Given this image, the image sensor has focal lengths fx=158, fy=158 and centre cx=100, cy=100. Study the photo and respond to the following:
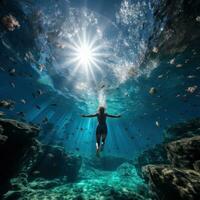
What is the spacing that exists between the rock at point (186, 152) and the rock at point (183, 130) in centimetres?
819

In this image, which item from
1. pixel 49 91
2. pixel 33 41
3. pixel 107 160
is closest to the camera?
pixel 33 41

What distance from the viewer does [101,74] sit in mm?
22922

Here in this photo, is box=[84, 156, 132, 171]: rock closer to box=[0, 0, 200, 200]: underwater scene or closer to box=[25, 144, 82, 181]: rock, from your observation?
box=[0, 0, 200, 200]: underwater scene

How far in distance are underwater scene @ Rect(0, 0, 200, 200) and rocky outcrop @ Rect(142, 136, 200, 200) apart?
0.09 ft

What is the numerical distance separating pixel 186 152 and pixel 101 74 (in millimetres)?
17594

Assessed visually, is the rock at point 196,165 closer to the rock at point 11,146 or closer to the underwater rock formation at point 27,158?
the underwater rock formation at point 27,158

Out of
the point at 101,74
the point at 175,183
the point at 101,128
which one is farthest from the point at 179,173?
the point at 101,74

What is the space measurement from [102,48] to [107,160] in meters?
19.9

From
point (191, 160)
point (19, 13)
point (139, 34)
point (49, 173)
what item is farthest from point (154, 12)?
point (49, 173)

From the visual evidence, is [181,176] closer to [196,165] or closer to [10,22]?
[196,165]

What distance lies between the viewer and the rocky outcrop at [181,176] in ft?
14.7

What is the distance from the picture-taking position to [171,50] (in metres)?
16.9

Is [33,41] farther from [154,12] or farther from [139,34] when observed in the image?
[154,12]

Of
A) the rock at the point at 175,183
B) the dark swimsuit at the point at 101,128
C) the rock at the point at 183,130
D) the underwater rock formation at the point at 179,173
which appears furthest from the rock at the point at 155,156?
the rock at the point at 175,183
